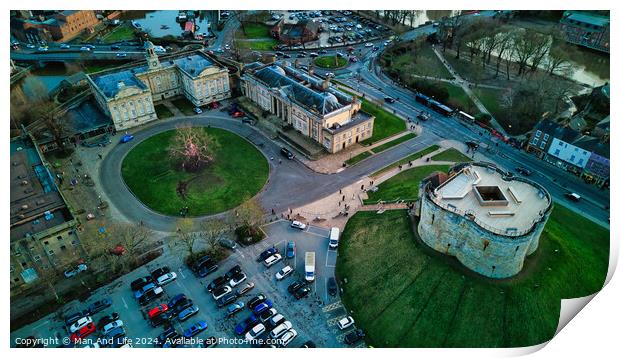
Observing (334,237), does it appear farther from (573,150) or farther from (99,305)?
(573,150)

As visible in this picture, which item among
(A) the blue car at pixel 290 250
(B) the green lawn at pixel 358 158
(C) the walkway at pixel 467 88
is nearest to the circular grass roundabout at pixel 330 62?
(C) the walkway at pixel 467 88

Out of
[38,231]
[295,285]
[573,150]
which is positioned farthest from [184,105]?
[573,150]

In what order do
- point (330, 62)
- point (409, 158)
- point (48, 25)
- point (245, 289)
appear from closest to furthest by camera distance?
point (245, 289) < point (409, 158) < point (330, 62) < point (48, 25)

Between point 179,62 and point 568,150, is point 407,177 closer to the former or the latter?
point 568,150

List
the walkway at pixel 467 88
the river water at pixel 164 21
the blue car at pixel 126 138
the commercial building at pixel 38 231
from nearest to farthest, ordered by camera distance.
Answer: the commercial building at pixel 38 231, the blue car at pixel 126 138, the walkway at pixel 467 88, the river water at pixel 164 21

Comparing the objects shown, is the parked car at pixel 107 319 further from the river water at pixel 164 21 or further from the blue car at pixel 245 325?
the river water at pixel 164 21

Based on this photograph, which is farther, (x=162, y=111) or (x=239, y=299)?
(x=162, y=111)

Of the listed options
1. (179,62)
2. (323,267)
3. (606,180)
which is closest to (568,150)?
(606,180)
